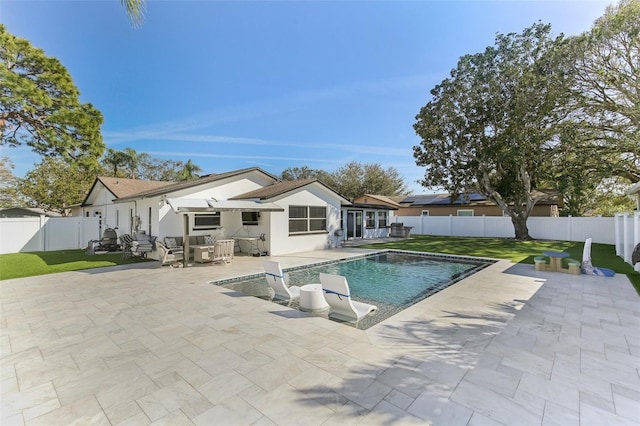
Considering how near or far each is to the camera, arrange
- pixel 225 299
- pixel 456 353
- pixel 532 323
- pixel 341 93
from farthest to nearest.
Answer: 1. pixel 341 93
2. pixel 225 299
3. pixel 532 323
4. pixel 456 353

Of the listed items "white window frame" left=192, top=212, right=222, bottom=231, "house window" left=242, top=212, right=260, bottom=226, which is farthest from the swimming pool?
"white window frame" left=192, top=212, right=222, bottom=231

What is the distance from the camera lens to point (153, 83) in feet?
64.2

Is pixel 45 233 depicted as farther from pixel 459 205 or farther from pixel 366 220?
pixel 459 205

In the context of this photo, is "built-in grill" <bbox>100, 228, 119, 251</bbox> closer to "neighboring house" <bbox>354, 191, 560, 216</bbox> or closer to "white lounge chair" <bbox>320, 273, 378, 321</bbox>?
"white lounge chair" <bbox>320, 273, 378, 321</bbox>

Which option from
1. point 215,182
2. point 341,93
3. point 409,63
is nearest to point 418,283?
point 215,182

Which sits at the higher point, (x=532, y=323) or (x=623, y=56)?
(x=623, y=56)

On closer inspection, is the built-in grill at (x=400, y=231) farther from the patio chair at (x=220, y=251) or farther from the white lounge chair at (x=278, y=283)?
the white lounge chair at (x=278, y=283)

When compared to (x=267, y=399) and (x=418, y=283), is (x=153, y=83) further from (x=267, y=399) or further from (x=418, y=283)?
(x=267, y=399)

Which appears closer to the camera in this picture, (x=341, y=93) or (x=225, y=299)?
(x=225, y=299)

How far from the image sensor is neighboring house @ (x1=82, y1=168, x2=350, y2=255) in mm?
13989

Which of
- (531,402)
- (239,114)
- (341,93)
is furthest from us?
(239,114)

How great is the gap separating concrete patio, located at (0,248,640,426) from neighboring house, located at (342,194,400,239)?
1621 centimetres

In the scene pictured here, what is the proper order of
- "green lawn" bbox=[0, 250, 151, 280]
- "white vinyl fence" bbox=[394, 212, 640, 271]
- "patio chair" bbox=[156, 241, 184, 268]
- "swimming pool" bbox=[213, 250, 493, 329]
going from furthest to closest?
1. "white vinyl fence" bbox=[394, 212, 640, 271]
2. "patio chair" bbox=[156, 241, 184, 268]
3. "green lawn" bbox=[0, 250, 151, 280]
4. "swimming pool" bbox=[213, 250, 493, 329]

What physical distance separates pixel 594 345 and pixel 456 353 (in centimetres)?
238
